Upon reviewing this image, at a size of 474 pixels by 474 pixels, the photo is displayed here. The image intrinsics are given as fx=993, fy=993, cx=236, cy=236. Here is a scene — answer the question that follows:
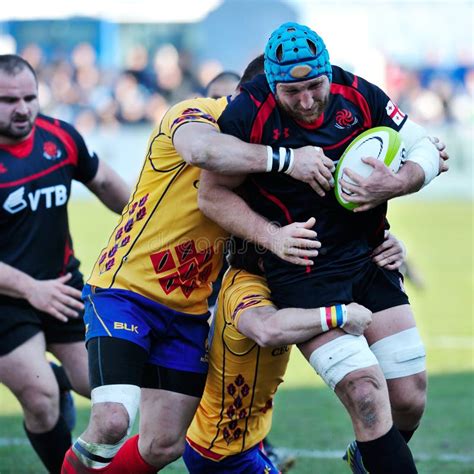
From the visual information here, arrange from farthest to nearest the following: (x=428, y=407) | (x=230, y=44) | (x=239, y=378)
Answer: (x=230, y=44) → (x=428, y=407) → (x=239, y=378)

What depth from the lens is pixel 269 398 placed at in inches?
215

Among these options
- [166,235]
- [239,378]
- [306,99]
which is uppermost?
[306,99]

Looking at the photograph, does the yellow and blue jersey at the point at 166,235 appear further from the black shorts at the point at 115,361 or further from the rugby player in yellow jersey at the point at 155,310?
the black shorts at the point at 115,361

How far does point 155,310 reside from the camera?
5070mm

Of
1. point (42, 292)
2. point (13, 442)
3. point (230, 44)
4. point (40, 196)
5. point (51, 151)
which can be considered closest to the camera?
point (42, 292)

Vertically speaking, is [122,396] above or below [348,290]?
below

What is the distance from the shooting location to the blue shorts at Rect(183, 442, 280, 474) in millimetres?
5402

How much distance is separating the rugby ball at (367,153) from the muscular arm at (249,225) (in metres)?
0.26

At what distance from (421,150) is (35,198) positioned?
2.32m

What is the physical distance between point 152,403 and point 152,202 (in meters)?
1.05

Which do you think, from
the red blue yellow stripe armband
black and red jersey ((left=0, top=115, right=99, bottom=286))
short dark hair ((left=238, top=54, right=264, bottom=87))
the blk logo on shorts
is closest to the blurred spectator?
black and red jersey ((left=0, top=115, right=99, bottom=286))

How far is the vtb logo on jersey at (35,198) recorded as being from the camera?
19.0ft

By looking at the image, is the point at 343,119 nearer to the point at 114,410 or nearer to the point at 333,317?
the point at 333,317

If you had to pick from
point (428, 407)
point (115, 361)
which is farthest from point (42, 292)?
point (428, 407)
